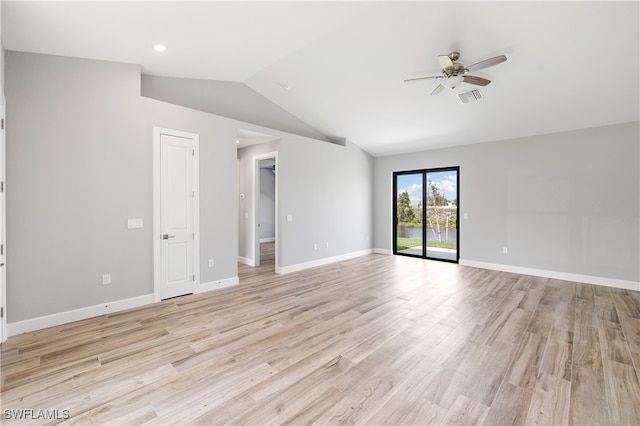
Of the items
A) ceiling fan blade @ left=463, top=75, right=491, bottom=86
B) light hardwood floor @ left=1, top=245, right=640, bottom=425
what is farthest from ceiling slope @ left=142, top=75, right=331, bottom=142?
ceiling fan blade @ left=463, top=75, right=491, bottom=86

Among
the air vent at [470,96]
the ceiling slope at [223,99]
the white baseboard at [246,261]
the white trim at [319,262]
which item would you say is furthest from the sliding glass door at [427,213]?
the white baseboard at [246,261]

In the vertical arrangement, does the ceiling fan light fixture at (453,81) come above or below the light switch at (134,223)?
above

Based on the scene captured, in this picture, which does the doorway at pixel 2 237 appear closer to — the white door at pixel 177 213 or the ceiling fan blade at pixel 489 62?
the white door at pixel 177 213

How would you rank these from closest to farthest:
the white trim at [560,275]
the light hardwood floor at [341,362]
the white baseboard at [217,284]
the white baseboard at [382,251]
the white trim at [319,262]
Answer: the light hardwood floor at [341,362], the white baseboard at [217,284], the white trim at [560,275], the white trim at [319,262], the white baseboard at [382,251]

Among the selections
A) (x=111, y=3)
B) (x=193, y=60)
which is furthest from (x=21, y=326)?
(x=193, y=60)

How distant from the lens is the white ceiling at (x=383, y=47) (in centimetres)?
287

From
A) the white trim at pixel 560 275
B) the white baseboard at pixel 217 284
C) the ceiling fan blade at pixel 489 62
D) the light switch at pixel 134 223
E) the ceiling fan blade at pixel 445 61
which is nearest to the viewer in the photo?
the ceiling fan blade at pixel 489 62

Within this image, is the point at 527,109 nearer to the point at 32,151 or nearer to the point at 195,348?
the point at 195,348

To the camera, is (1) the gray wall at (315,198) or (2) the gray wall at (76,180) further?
(1) the gray wall at (315,198)

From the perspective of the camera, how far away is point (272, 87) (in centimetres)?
517

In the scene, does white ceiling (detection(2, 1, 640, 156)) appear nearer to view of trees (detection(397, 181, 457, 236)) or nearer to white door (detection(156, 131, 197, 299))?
white door (detection(156, 131, 197, 299))

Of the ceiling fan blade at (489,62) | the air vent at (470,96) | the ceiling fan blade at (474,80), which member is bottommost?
the ceiling fan blade at (489,62)

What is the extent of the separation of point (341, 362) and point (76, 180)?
3639mm

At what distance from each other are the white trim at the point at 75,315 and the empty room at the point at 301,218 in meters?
0.03
